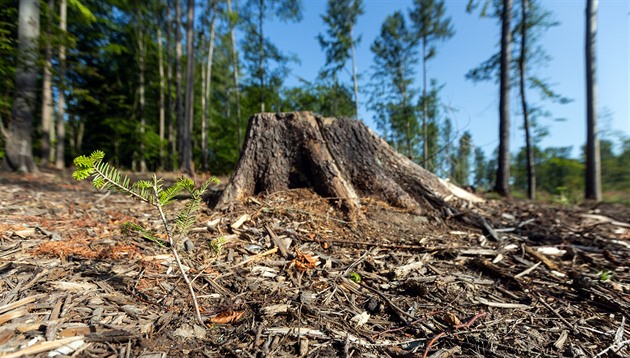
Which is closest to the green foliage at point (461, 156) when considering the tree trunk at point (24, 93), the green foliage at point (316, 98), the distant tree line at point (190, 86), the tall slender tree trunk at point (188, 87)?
the distant tree line at point (190, 86)

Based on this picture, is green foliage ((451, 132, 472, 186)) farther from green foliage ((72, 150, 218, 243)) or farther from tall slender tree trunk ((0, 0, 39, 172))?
tall slender tree trunk ((0, 0, 39, 172))

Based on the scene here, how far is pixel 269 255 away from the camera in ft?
5.80

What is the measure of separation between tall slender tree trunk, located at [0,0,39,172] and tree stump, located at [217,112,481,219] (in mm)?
5139

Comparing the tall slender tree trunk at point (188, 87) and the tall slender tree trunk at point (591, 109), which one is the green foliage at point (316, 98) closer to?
the tall slender tree trunk at point (188, 87)

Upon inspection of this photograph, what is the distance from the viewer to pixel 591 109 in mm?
7016

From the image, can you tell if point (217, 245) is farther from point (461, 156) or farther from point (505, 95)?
point (505, 95)

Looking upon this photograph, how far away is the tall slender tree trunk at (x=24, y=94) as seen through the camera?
4492 mm

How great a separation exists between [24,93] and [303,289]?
22.4ft

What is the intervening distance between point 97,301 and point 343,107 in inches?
742

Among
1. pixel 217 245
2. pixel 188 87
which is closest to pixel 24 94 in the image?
pixel 188 87

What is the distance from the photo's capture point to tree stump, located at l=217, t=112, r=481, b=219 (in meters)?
2.73

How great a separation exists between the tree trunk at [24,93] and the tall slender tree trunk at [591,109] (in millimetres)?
13460

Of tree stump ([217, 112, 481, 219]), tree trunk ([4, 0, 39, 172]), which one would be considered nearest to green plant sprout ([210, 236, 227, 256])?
tree stump ([217, 112, 481, 219])

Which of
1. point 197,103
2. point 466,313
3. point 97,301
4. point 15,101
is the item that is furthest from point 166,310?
point 197,103
